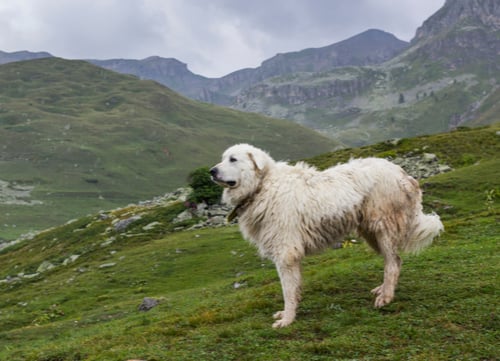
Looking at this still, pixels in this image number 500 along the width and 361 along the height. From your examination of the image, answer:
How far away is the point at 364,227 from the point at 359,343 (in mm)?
3286

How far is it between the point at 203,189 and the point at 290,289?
127ft

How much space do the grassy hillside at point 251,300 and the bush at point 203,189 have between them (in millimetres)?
4893

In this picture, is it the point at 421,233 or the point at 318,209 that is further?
the point at 421,233

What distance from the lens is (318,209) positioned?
11.2 m

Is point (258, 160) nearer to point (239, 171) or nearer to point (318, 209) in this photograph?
point (239, 171)

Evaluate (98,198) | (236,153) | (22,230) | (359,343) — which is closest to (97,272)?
(236,153)

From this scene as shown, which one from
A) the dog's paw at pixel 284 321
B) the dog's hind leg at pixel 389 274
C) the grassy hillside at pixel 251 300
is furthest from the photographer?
the dog's hind leg at pixel 389 274

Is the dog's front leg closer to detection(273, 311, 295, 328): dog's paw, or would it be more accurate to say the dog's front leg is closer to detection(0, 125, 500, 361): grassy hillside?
detection(273, 311, 295, 328): dog's paw

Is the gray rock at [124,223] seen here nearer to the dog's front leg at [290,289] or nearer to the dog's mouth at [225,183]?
the dog's mouth at [225,183]

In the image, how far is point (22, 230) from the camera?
136m

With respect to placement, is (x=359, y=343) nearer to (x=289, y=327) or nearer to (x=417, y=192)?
(x=289, y=327)

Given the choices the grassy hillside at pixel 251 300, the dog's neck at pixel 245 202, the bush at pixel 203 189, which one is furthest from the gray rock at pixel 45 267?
the dog's neck at pixel 245 202

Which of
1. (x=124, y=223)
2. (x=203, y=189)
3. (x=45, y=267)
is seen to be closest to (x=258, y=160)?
(x=203, y=189)

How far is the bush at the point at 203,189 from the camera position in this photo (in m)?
49.0
